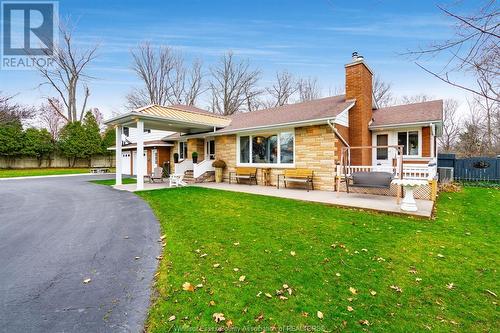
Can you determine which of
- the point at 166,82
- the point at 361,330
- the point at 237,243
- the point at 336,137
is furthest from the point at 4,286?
the point at 166,82

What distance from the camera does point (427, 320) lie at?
253cm

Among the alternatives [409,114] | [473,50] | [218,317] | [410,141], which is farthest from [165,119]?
[409,114]

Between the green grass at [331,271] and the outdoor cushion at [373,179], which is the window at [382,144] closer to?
the outdoor cushion at [373,179]

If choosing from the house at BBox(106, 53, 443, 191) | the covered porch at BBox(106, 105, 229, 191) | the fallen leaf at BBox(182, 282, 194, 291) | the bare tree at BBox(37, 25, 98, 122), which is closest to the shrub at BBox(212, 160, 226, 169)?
the house at BBox(106, 53, 443, 191)

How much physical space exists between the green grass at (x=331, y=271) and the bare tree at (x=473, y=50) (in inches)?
92.3

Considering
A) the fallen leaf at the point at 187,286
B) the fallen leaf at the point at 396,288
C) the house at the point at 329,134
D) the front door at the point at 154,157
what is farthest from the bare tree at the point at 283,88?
the fallen leaf at the point at 187,286

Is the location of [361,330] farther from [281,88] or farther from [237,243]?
[281,88]

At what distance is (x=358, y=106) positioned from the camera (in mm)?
12180

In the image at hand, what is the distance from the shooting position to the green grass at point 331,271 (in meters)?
2.57

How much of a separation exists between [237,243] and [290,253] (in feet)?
3.43

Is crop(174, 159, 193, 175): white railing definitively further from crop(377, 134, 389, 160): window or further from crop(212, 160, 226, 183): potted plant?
crop(377, 134, 389, 160): window

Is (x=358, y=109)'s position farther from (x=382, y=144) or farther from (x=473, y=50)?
(x=473, y=50)

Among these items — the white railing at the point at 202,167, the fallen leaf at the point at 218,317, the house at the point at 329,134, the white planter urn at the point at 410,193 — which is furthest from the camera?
the white railing at the point at 202,167

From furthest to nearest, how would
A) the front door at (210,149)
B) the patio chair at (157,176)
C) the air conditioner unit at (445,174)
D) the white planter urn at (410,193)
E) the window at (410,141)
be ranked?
1. the front door at (210,149)
2. the patio chair at (157,176)
3. the air conditioner unit at (445,174)
4. the window at (410,141)
5. the white planter urn at (410,193)
